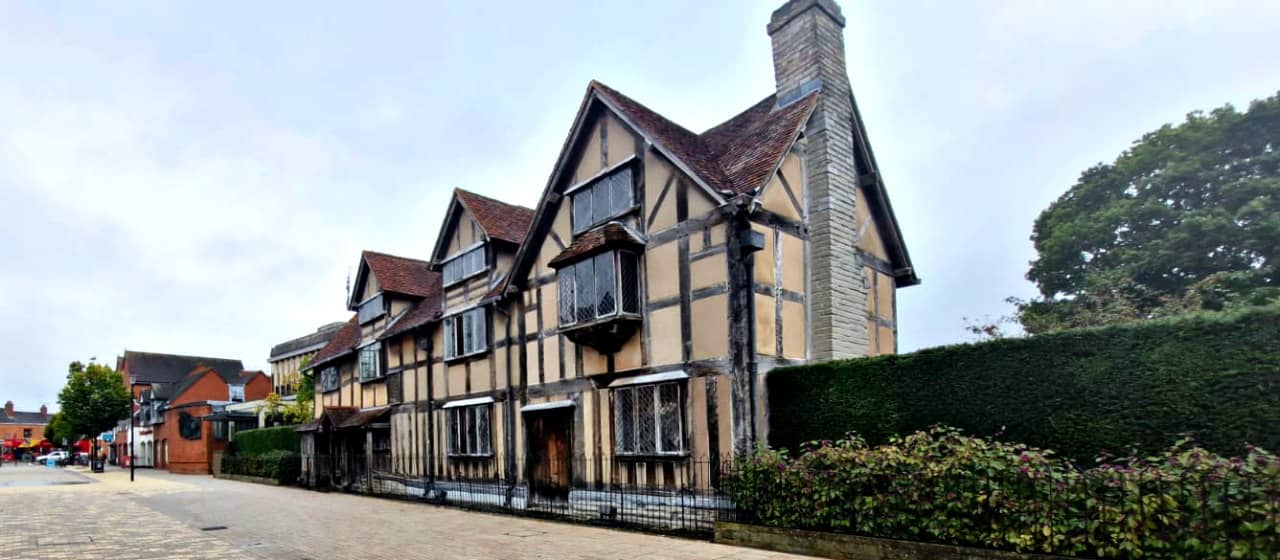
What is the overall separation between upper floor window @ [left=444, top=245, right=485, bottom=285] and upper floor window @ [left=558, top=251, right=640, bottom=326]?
5.47 m

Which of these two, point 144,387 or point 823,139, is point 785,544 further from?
point 144,387

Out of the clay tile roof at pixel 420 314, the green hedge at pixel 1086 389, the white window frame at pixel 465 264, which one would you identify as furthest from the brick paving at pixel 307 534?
the white window frame at pixel 465 264

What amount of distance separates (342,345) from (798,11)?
22.1 meters

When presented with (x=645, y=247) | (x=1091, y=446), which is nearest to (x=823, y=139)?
(x=645, y=247)

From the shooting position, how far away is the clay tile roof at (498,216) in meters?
21.1

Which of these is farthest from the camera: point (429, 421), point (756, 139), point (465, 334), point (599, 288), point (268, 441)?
point (268, 441)

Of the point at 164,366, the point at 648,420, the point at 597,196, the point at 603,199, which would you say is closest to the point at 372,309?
the point at 597,196

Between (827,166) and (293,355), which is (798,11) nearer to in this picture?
(827,166)

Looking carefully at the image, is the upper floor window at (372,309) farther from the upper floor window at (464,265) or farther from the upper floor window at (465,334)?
the upper floor window at (465,334)

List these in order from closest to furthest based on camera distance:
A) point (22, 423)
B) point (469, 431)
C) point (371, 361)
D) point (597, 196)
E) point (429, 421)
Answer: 1. point (597, 196)
2. point (469, 431)
3. point (429, 421)
4. point (371, 361)
5. point (22, 423)

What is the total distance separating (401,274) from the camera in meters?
27.2

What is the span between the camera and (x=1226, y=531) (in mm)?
7414

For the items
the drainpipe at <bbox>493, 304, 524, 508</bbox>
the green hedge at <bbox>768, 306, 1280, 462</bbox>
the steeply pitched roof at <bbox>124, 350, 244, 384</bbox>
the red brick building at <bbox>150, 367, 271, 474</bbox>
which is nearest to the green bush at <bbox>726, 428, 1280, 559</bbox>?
the green hedge at <bbox>768, 306, 1280, 462</bbox>

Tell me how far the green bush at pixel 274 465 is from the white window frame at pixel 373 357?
6.88 metres
